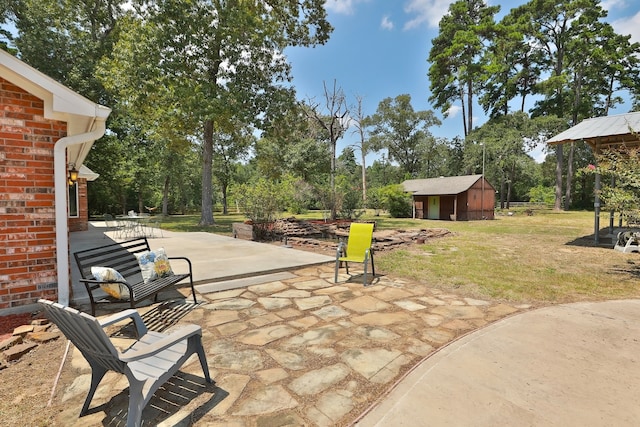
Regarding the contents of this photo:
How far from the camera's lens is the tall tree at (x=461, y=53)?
35.2 metres

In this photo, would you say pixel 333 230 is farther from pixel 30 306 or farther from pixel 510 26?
pixel 510 26

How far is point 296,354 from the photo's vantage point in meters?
3.14

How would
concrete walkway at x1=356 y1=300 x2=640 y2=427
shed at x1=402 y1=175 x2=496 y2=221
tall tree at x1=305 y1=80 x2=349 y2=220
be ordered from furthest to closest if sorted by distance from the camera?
shed at x1=402 y1=175 x2=496 y2=221 → tall tree at x1=305 y1=80 x2=349 y2=220 → concrete walkway at x1=356 y1=300 x2=640 y2=427

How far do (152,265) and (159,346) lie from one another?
9.21 feet

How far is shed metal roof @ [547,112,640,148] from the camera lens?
9.93 m

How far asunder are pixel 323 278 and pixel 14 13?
87.9 ft

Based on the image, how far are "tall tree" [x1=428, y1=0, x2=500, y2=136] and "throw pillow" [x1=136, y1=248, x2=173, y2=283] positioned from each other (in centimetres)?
3965

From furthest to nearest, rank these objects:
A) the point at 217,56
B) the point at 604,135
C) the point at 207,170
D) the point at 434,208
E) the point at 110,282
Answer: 1. the point at 434,208
2. the point at 207,170
3. the point at 217,56
4. the point at 604,135
5. the point at 110,282

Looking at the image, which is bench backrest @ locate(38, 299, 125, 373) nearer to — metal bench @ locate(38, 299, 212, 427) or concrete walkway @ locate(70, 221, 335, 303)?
metal bench @ locate(38, 299, 212, 427)

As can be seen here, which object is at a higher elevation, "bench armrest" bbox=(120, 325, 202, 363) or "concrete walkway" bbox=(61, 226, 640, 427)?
"bench armrest" bbox=(120, 325, 202, 363)

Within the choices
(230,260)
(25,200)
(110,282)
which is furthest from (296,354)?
(230,260)

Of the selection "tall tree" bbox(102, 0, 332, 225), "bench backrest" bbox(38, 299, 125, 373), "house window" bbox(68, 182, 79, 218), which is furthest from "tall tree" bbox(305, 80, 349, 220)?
"bench backrest" bbox(38, 299, 125, 373)

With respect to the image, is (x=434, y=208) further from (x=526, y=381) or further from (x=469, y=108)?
(x=526, y=381)

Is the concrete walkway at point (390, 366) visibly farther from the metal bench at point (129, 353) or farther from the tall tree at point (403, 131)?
the tall tree at point (403, 131)
